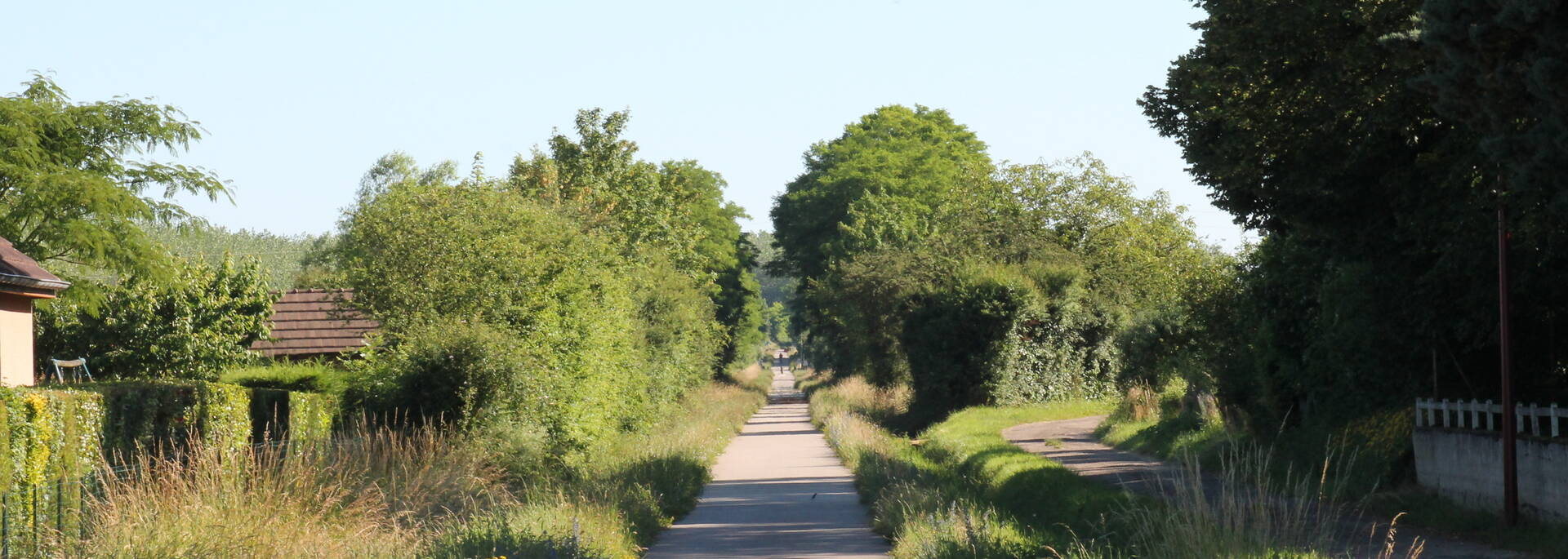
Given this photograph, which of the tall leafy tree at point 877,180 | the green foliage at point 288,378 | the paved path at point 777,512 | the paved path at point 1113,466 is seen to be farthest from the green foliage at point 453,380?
the tall leafy tree at point 877,180

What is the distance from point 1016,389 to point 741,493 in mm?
17647

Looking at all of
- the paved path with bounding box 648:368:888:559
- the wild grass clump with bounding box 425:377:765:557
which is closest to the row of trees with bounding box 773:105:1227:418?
the paved path with bounding box 648:368:888:559

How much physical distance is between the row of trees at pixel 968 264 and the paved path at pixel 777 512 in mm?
6520

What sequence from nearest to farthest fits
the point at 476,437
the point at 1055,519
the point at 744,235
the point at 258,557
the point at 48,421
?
the point at 258,557
the point at 48,421
the point at 1055,519
the point at 476,437
the point at 744,235

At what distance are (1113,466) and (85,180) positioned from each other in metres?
19.7

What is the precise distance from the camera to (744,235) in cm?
8812

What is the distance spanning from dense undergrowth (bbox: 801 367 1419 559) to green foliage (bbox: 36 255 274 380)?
1615 cm

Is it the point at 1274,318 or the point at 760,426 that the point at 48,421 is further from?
the point at 760,426

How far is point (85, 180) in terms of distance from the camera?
25.1 metres

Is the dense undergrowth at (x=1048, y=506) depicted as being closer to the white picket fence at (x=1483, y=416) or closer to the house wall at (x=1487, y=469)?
the house wall at (x=1487, y=469)

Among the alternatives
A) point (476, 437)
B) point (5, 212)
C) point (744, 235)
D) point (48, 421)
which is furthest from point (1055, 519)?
point (744, 235)

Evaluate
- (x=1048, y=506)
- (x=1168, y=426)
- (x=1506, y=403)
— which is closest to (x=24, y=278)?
(x=1048, y=506)

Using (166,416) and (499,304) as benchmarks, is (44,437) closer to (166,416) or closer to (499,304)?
(166,416)

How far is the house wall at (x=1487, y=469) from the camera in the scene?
41.2 ft
